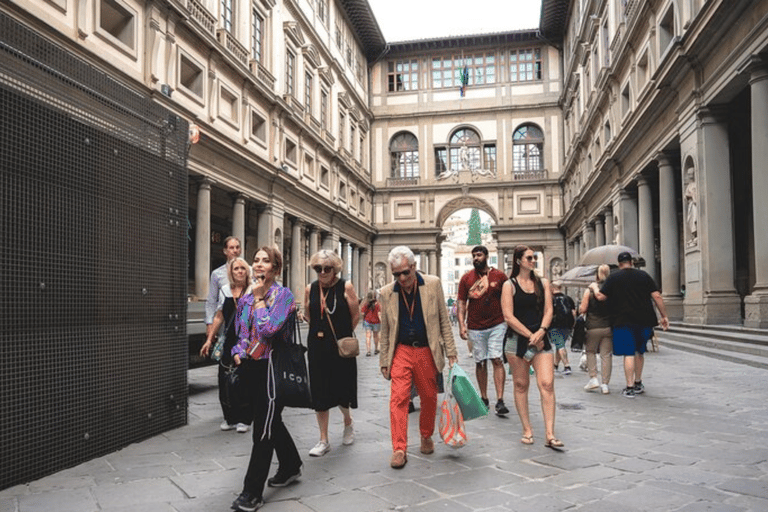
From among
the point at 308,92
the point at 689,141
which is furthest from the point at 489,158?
the point at 689,141

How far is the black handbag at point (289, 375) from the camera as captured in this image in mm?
3881

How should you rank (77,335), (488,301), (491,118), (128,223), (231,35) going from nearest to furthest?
(77,335) → (128,223) → (488,301) → (231,35) → (491,118)

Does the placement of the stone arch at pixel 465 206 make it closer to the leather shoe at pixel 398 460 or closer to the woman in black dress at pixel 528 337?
the woman in black dress at pixel 528 337

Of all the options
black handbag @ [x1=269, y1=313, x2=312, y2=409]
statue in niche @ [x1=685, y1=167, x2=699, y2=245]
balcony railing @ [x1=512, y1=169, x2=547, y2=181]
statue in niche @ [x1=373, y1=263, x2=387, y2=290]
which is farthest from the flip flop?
balcony railing @ [x1=512, y1=169, x2=547, y2=181]

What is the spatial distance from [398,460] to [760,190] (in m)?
10.1

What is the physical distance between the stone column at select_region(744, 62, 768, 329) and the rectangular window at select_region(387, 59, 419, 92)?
31026 mm

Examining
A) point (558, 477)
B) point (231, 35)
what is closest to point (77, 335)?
point (558, 477)

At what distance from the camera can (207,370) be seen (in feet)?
37.8

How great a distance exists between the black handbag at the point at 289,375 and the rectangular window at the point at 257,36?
19268 mm

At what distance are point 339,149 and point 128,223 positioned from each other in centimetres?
2769

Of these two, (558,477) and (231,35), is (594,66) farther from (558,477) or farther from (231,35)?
(558,477)

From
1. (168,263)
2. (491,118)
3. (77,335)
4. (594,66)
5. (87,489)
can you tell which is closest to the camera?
(87,489)

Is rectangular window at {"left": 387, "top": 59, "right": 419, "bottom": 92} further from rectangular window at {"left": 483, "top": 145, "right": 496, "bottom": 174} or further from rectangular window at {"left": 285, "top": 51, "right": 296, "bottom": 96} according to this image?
rectangular window at {"left": 285, "top": 51, "right": 296, "bottom": 96}

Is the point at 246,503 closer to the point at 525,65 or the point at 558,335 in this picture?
the point at 558,335
